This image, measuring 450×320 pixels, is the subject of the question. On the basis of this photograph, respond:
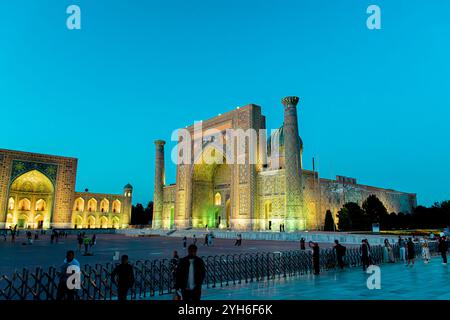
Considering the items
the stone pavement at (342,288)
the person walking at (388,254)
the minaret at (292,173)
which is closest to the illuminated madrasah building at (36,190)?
the minaret at (292,173)

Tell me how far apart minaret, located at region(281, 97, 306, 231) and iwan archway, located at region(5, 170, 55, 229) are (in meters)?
29.1

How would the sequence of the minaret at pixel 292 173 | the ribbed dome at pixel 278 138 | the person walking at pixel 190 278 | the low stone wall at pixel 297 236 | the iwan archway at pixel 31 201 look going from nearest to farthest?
the person walking at pixel 190 278 < the low stone wall at pixel 297 236 < the minaret at pixel 292 173 < the ribbed dome at pixel 278 138 < the iwan archway at pixel 31 201

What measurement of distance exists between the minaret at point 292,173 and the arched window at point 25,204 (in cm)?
3182

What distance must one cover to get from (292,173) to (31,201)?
32.1m

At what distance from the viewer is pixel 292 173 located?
2786 cm

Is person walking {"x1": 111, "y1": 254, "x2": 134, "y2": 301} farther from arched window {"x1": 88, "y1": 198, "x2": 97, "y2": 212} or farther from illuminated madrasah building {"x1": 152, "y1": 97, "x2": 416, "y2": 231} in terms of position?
arched window {"x1": 88, "y1": 198, "x2": 97, "y2": 212}

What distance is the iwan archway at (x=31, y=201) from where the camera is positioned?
41062 millimetres

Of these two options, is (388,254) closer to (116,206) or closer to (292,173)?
(292,173)

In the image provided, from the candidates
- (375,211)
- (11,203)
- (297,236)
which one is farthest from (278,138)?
→ (11,203)

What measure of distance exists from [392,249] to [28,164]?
39.8m

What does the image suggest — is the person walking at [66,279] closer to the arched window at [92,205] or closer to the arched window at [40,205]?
the arched window at [40,205]

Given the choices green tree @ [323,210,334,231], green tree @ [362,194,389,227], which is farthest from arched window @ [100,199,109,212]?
green tree @ [362,194,389,227]

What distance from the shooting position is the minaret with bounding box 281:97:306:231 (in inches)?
1076
